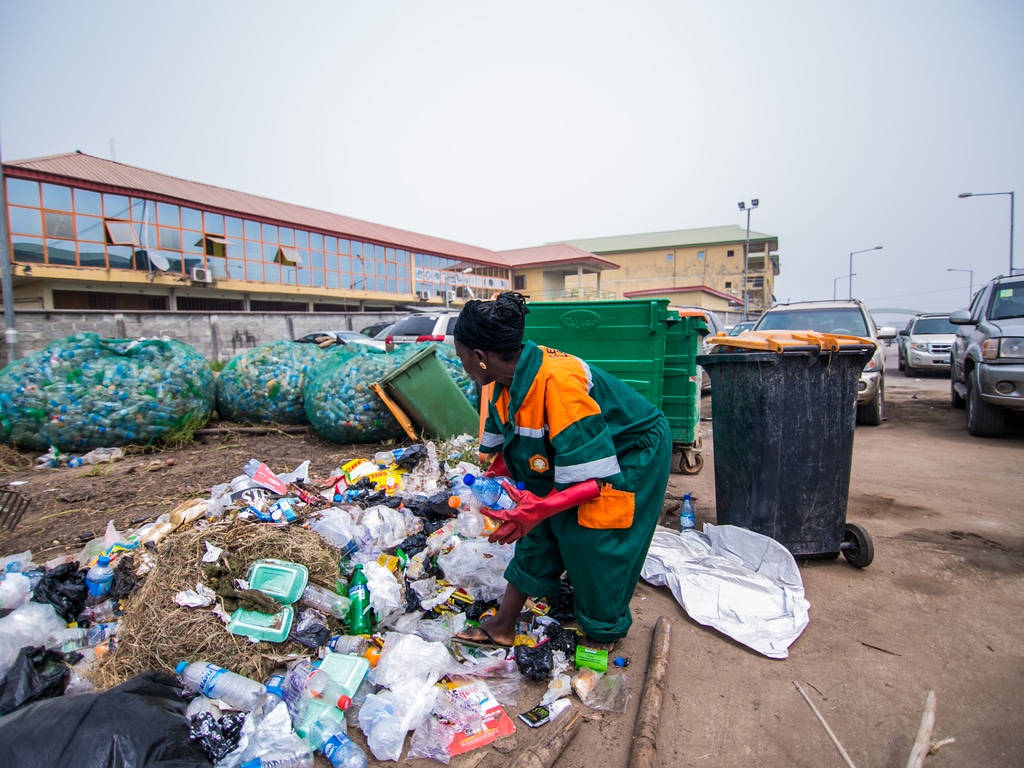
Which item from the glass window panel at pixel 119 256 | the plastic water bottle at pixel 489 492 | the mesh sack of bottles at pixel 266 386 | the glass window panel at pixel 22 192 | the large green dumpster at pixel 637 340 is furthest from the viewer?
the glass window panel at pixel 119 256

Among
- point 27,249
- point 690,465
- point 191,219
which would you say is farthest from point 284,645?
point 191,219

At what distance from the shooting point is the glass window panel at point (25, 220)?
17391 millimetres

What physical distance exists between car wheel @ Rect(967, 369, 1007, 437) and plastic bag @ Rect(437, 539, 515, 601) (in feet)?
19.9

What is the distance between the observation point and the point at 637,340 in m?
4.59

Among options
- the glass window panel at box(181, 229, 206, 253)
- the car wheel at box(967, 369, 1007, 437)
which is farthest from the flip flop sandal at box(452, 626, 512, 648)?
the glass window panel at box(181, 229, 206, 253)

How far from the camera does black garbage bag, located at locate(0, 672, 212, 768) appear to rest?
1.50m

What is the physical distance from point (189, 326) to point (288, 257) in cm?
1252

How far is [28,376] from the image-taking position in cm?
554

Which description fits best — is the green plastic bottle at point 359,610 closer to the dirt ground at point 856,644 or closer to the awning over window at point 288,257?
the dirt ground at point 856,644

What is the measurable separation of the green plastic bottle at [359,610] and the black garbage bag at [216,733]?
63 cm

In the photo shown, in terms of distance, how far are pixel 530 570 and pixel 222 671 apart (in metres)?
1.25

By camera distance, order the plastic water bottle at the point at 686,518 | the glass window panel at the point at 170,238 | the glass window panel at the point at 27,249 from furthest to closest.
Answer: the glass window panel at the point at 170,238, the glass window panel at the point at 27,249, the plastic water bottle at the point at 686,518

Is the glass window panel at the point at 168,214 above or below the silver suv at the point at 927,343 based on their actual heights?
above

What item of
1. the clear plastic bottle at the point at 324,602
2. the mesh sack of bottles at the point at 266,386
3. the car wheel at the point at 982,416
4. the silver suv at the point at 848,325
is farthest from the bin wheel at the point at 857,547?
the mesh sack of bottles at the point at 266,386
